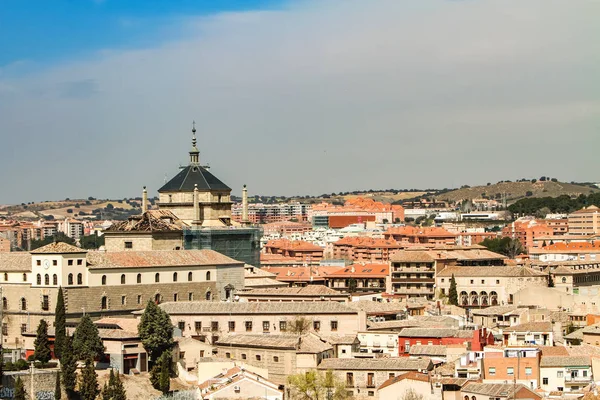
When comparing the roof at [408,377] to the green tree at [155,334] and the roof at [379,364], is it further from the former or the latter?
the green tree at [155,334]

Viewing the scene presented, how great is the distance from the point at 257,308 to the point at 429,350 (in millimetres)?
8764

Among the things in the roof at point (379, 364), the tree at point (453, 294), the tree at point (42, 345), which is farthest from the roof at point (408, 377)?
the tree at point (453, 294)

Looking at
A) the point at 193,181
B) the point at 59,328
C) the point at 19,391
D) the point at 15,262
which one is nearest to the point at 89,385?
the point at 19,391

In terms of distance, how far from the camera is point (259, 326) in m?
58.2

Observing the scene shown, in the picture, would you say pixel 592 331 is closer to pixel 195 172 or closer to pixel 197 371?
pixel 197 371

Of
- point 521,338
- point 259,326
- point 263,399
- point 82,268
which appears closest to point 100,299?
point 82,268

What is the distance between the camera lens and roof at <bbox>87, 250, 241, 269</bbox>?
199ft

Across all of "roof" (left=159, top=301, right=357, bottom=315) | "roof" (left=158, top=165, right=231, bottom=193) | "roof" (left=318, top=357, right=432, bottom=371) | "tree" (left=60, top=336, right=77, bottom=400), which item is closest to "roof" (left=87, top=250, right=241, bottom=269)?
"roof" (left=159, top=301, right=357, bottom=315)

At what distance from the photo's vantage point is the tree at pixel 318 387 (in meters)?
48.6

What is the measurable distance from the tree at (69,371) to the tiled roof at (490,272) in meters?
32.3

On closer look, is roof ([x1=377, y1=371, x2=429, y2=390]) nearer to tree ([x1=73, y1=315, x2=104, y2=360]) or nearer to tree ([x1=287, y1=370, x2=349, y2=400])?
tree ([x1=287, y1=370, x2=349, y2=400])

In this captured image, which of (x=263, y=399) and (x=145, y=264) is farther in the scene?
(x=145, y=264)

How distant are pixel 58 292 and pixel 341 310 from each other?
11314 millimetres

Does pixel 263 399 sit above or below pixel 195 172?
below
